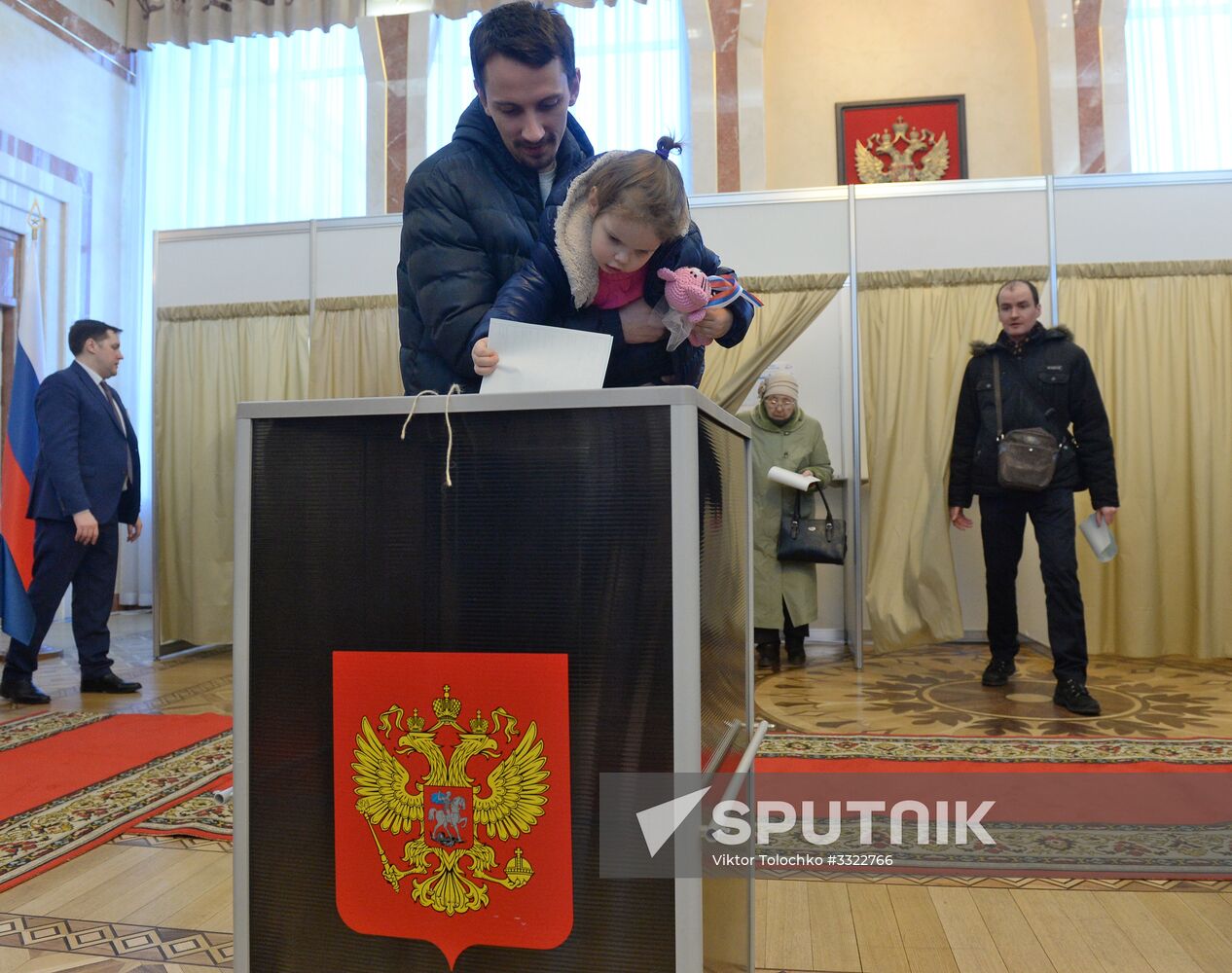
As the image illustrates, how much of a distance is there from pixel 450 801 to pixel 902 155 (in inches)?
246

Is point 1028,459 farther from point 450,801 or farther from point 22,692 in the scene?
point 22,692

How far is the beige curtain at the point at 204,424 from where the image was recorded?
4801mm

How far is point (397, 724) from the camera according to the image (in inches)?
36.5

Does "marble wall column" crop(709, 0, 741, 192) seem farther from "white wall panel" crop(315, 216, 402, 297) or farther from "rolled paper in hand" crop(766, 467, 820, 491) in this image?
"rolled paper in hand" crop(766, 467, 820, 491)

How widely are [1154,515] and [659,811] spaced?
161 inches

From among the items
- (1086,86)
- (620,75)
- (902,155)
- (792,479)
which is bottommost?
(792,479)

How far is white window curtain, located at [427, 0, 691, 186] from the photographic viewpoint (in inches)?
254

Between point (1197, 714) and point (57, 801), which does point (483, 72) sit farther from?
point (1197, 714)

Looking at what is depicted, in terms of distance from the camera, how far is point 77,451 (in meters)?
3.81

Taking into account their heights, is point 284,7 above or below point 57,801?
above

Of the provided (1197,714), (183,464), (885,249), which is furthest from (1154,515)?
(183,464)

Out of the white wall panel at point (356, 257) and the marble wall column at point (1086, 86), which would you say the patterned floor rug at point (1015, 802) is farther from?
the marble wall column at point (1086, 86)

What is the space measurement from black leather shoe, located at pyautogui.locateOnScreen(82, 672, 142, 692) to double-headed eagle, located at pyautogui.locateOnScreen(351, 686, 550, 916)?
343 cm

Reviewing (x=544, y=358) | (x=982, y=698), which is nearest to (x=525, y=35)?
(x=544, y=358)
